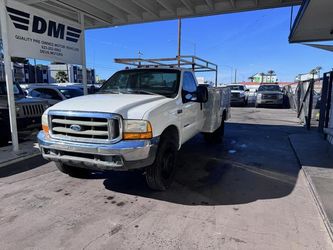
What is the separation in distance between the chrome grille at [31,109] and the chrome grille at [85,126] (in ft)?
12.8

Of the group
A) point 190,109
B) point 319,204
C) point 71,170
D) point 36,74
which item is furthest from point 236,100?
point 36,74

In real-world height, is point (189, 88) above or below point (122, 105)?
above

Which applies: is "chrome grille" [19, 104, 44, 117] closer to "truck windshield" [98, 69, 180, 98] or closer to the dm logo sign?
the dm logo sign

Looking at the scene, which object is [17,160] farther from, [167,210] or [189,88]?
[189,88]

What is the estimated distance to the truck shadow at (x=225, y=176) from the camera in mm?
4105

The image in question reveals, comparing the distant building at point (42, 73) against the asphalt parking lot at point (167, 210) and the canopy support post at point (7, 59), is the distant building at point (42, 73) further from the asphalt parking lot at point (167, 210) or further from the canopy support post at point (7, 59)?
the asphalt parking lot at point (167, 210)

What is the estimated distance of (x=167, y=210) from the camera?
3.62 meters

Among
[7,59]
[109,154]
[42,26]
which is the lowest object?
[109,154]

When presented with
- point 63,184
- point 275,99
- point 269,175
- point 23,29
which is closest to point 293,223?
point 269,175

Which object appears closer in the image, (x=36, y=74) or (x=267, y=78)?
(x=36, y=74)

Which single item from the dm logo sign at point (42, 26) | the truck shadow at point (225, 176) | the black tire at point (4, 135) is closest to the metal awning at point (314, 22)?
the truck shadow at point (225, 176)

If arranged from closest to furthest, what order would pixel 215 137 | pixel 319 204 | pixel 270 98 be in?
pixel 319 204
pixel 215 137
pixel 270 98

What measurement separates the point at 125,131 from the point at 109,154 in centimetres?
37

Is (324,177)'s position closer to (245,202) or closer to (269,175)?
(269,175)
